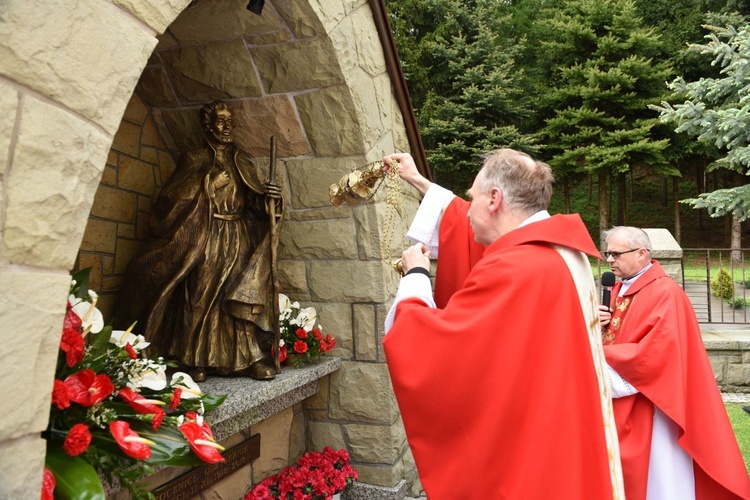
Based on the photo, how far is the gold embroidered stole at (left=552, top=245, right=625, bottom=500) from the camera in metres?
2.23

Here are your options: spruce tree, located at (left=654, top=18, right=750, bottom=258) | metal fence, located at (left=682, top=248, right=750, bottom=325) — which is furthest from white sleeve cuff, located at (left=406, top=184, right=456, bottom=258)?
spruce tree, located at (left=654, top=18, right=750, bottom=258)

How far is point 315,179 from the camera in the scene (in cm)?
385

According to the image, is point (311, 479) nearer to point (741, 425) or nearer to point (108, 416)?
point (108, 416)

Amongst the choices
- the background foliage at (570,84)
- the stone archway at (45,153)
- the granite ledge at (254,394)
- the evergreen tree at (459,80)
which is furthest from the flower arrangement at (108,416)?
the background foliage at (570,84)

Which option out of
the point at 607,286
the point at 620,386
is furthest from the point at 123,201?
the point at 607,286

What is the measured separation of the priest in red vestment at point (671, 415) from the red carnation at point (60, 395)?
2603 mm

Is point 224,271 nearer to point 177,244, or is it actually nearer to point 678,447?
point 177,244

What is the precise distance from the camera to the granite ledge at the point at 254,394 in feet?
9.43

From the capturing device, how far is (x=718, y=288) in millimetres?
10594

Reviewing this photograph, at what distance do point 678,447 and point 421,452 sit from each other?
1802 millimetres

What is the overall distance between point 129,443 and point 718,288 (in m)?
11.1

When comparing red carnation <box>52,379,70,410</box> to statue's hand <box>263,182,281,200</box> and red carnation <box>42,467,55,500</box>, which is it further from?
statue's hand <box>263,182,281,200</box>

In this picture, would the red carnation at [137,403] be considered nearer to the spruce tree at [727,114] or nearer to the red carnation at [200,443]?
the red carnation at [200,443]

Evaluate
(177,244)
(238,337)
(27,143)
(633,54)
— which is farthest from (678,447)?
(633,54)
